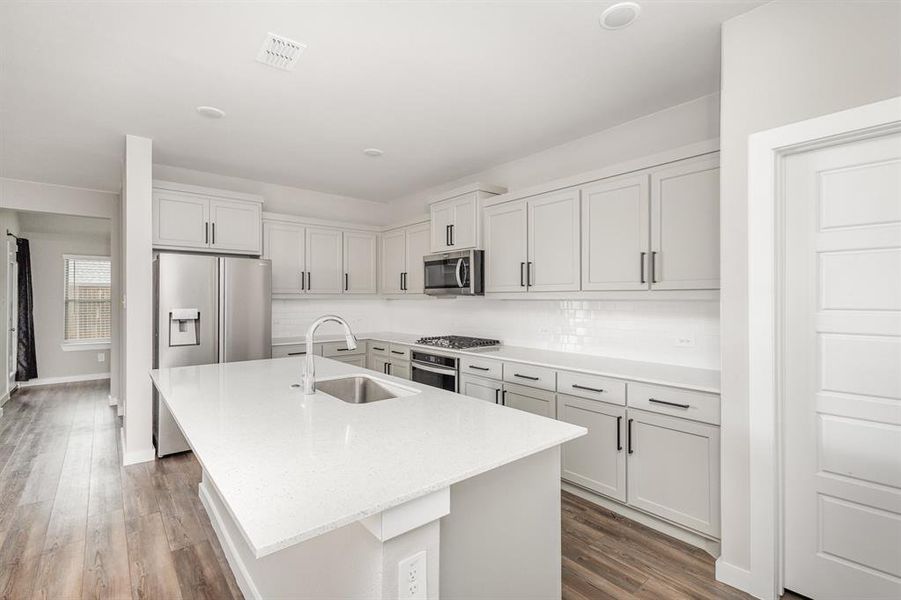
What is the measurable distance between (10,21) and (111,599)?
2647mm

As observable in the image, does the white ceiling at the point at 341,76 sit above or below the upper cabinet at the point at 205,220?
above

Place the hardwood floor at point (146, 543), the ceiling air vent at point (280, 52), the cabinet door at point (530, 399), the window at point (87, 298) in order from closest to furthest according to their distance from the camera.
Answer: the hardwood floor at point (146, 543) < the ceiling air vent at point (280, 52) < the cabinet door at point (530, 399) < the window at point (87, 298)

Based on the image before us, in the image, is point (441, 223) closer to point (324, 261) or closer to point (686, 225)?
point (324, 261)

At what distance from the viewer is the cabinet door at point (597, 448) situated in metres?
2.61

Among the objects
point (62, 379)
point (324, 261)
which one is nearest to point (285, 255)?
point (324, 261)

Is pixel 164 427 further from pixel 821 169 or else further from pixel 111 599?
pixel 821 169

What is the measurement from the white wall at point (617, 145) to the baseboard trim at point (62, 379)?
270 inches

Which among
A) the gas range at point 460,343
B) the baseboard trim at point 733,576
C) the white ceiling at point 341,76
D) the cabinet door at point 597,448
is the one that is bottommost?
the baseboard trim at point 733,576

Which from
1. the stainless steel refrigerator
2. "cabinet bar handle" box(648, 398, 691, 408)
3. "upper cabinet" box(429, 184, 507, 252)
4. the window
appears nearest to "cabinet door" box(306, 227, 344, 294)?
the stainless steel refrigerator

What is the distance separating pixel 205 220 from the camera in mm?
4012

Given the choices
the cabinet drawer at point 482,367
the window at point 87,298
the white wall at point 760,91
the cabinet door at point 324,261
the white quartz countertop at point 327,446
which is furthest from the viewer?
the window at point 87,298

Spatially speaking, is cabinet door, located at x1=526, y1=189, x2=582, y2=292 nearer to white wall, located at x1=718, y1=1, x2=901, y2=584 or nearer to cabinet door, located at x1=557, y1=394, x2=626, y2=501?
cabinet door, located at x1=557, y1=394, x2=626, y2=501

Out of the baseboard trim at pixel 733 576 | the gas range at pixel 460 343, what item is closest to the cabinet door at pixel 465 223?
the gas range at pixel 460 343

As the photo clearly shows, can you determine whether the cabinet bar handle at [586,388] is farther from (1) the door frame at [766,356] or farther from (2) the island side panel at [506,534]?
(2) the island side panel at [506,534]
